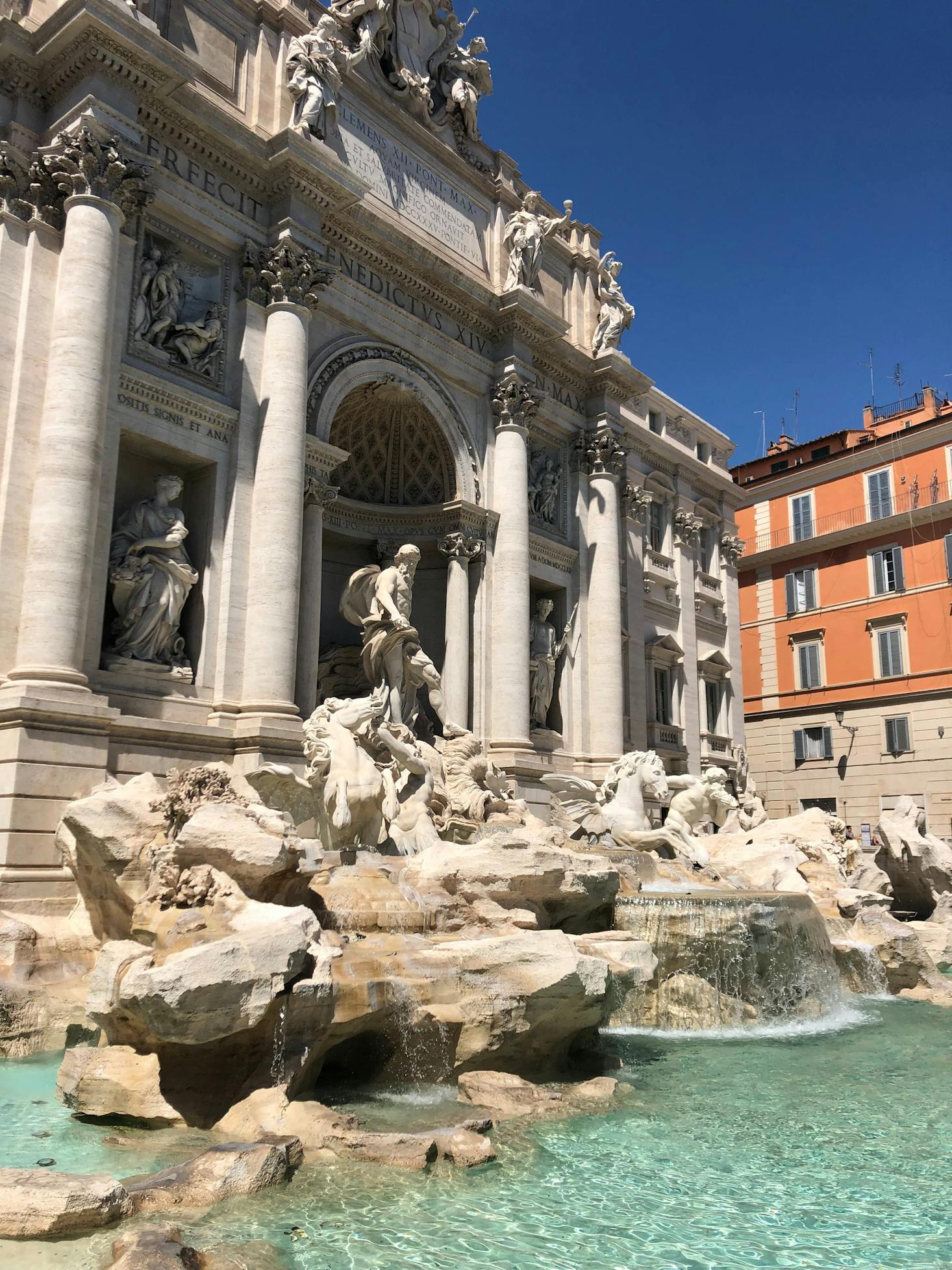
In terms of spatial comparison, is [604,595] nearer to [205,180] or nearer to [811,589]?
[205,180]

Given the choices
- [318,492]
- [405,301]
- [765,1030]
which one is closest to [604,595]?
[405,301]

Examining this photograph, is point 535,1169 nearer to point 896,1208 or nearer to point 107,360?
point 896,1208

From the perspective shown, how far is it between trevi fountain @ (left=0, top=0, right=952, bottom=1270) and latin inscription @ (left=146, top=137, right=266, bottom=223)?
5cm

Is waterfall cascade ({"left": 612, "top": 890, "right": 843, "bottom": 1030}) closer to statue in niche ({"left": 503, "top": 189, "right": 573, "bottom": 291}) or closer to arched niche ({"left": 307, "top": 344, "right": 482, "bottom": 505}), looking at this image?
arched niche ({"left": 307, "top": 344, "right": 482, "bottom": 505})

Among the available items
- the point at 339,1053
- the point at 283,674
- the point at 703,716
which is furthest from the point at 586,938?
the point at 703,716

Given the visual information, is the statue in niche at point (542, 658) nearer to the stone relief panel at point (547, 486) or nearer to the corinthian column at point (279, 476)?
the stone relief panel at point (547, 486)

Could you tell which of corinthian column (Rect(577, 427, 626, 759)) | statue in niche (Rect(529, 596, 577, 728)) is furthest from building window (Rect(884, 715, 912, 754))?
statue in niche (Rect(529, 596, 577, 728))

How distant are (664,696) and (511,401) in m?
9.44

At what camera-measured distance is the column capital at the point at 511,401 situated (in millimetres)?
20297

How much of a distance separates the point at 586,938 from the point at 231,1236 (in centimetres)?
550

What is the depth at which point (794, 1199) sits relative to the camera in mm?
5734

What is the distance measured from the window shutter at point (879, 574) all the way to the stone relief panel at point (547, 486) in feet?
44.6

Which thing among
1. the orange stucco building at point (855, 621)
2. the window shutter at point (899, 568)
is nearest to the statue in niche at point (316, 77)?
the orange stucco building at point (855, 621)

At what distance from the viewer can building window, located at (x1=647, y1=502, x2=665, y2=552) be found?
27266mm
